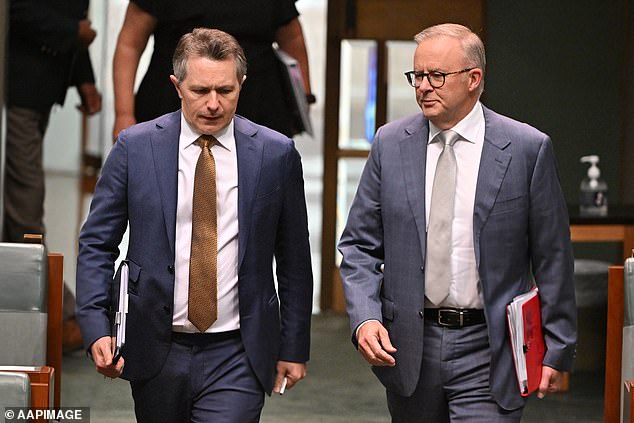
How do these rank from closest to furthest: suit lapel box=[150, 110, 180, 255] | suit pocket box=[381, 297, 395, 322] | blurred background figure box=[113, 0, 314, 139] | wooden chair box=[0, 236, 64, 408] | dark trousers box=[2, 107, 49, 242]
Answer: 1. suit lapel box=[150, 110, 180, 255]
2. suit pocket box=[381, 297, 395, 322]
3. wooden chair box=[0, 236, 64, 408]
4. blurred background figure box=[113, 0, 314, 139]
5. dark trousers box=[2, 107, 49, 242]

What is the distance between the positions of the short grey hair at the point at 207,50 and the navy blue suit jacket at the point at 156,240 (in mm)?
183

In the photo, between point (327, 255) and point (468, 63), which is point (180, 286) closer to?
point (468, 63)

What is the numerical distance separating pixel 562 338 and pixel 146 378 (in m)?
1.04

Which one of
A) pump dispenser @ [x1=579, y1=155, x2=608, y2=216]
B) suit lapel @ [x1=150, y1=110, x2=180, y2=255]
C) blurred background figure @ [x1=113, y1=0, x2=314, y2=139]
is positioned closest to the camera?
suit lapel @ [x1=150, y1=110, x2=180, y2=255]

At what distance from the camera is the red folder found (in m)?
3.29

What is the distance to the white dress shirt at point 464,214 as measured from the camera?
333cm

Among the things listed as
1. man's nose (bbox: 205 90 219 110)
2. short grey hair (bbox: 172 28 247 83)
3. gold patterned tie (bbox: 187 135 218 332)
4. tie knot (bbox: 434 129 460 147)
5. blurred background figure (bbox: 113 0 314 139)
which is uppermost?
blurred background figure (bbox: 113 0 314 139)

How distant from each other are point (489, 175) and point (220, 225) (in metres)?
0.68

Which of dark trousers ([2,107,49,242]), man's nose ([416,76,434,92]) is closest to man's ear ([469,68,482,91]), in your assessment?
man's nose ([416,76,434,92])

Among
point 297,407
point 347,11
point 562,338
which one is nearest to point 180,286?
point 562,338

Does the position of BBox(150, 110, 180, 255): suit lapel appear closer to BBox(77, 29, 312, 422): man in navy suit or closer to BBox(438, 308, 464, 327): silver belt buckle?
BBox(77, 29, 312, 422): man in navy suit

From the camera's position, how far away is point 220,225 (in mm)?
3324

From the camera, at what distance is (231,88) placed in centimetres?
323

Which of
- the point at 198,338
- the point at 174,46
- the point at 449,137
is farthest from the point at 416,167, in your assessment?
the point at 174,46
